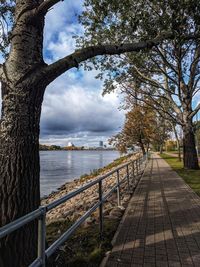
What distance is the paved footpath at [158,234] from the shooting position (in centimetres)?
435

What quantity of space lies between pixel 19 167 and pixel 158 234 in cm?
314

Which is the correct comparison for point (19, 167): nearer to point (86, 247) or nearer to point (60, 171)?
point (86, 247)

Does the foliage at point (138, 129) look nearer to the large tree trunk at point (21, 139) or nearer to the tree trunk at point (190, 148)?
the tree trunk at point (190, 148)

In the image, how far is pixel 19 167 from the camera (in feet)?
12.7

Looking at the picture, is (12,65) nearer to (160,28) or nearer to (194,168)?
(160,28)

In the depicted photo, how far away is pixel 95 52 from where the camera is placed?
4.68 metres

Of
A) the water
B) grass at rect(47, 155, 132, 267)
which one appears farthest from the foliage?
grass at rect(47, 155, 132, 267)

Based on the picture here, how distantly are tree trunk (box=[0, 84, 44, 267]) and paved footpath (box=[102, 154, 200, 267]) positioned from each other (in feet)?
4.23

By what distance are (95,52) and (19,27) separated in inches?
47.5

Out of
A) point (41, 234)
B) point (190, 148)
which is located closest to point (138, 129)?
point (190, 148)

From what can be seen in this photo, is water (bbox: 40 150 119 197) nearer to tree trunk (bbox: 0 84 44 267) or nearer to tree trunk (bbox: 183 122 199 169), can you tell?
tree trunk (bbox: 183 122 199 169)

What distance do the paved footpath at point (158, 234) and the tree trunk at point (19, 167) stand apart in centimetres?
129

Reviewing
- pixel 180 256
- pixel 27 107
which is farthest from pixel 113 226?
pixel 27 107

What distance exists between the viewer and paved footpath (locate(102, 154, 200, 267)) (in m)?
4.35
